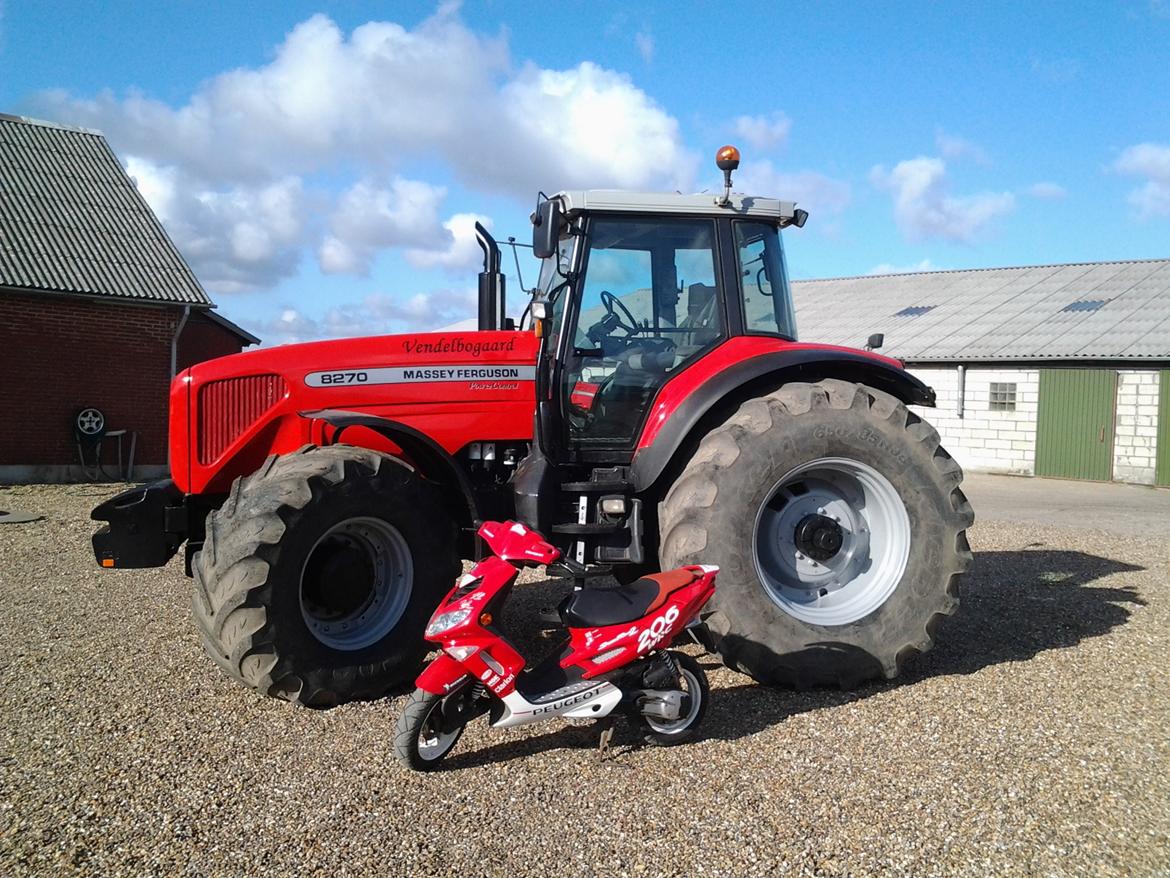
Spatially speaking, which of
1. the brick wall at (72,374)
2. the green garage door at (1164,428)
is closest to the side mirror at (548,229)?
the brick wall at (72,374)

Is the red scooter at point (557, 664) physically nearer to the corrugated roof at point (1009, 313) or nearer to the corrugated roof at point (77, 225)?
the corrugated roof at point (77, 225)

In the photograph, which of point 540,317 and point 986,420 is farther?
point 986,420

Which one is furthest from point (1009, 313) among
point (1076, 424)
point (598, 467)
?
point (598, 467)

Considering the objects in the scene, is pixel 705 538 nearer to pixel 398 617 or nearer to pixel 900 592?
pixel 900 592

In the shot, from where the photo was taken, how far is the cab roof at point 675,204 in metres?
4.60

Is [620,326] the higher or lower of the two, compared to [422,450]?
higher

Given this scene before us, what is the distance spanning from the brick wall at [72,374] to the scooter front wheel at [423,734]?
41.1ft

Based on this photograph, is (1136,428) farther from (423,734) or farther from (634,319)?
→ (423,734)

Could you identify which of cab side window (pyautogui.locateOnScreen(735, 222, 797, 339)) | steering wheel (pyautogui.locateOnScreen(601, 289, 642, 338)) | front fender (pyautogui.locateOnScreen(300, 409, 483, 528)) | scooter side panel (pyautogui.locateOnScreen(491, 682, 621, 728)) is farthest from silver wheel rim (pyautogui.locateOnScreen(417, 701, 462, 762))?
cab side window (pyautogui.locateOnScreen(735, 222, 797, 339))

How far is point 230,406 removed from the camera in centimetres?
456

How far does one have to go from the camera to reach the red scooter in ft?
11.1

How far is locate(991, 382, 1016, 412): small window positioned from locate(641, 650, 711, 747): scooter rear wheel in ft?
55.1

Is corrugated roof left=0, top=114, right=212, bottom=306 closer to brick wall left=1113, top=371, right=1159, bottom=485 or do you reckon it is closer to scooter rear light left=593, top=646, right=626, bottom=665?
scooter rear light left=593, top=646, right=626, bottom=665

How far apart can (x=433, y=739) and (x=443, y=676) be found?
0.29m
